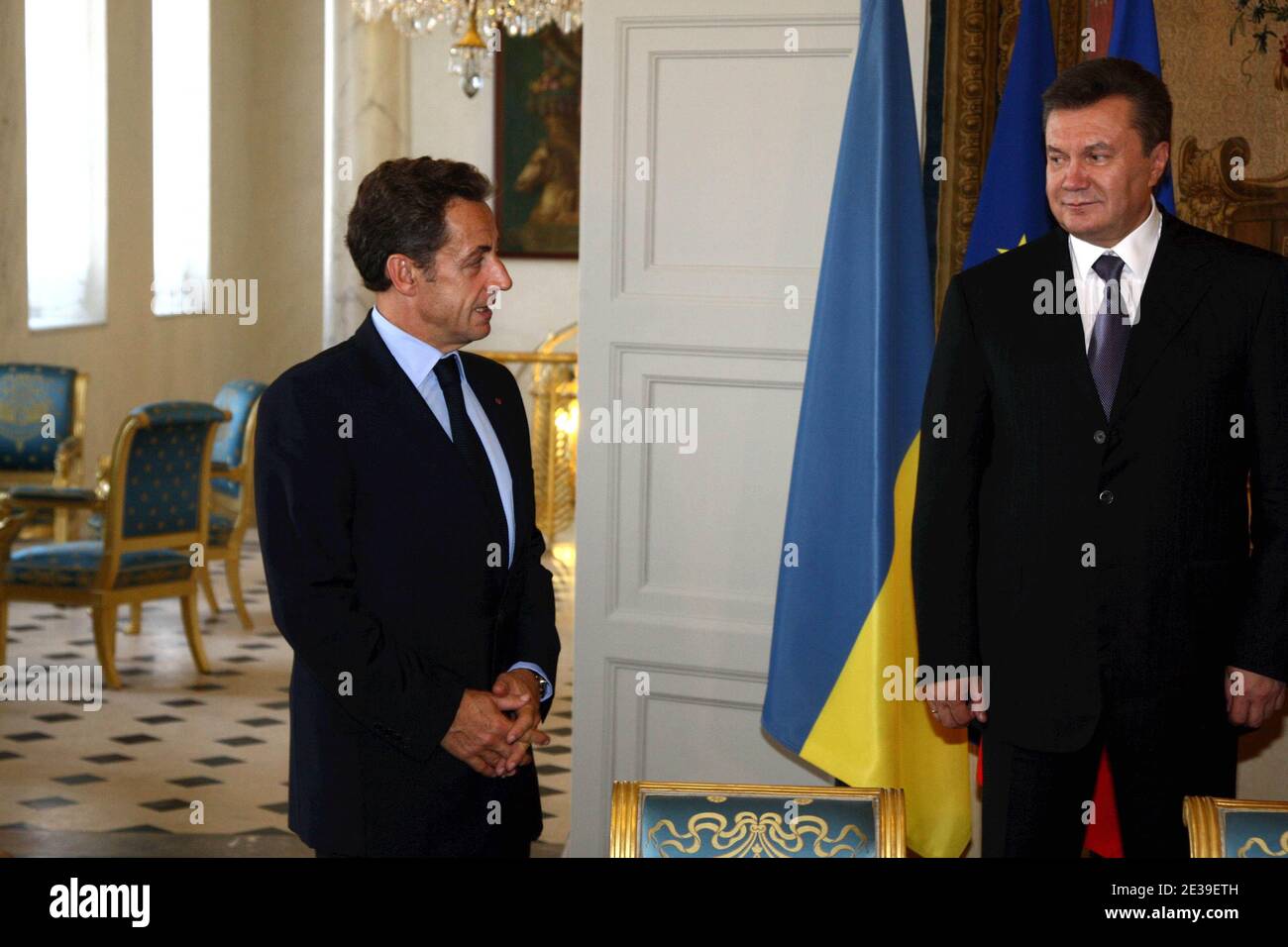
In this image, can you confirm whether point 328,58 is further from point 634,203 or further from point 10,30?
point 634,203

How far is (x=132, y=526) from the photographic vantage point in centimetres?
655

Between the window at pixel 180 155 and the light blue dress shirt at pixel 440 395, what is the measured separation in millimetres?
8526

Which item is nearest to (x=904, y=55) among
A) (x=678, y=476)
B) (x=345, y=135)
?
(x=678, y=476)

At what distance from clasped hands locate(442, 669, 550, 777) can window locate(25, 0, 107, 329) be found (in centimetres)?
777

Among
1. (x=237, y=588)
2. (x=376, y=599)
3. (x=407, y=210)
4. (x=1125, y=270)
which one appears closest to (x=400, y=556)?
(x=376, y=599)

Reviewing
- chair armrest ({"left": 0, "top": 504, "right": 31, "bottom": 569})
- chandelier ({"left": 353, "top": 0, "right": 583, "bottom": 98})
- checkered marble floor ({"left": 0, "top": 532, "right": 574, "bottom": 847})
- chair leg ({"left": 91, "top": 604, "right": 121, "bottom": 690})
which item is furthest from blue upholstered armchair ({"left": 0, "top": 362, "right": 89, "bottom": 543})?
chandelier ({"left": 353, "top": 0, "right": 583, "bottom": 98})

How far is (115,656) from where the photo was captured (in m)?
7.28

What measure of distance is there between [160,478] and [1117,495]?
5081 millimetres

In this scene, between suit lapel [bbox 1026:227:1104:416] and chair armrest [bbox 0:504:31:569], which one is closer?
suit lapel [bbox 1026:227:1104:416]

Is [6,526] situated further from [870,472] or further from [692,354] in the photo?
[870,472]

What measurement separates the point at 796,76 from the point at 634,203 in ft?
1.64

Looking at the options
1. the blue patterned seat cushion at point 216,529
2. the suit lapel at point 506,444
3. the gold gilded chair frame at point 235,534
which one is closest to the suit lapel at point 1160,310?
the suit lapel at point 506,444

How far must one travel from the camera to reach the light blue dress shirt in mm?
2402

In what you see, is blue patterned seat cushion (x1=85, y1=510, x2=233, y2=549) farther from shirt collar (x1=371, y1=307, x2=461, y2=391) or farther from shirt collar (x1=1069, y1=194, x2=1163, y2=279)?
shirt collar (x1=1069, y1=194, x2=1163, y2=279)
